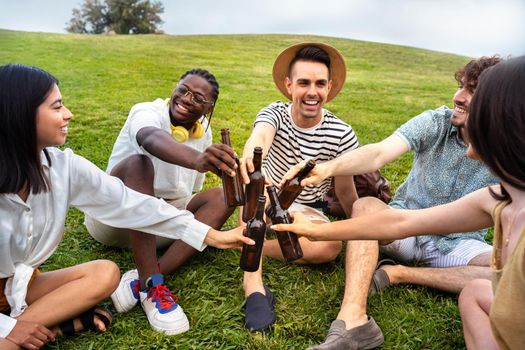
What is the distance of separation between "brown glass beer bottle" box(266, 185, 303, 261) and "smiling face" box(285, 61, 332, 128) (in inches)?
46.7

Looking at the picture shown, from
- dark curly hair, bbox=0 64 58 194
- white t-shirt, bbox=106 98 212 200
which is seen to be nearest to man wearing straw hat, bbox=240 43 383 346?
white t-shirt, bbox=106 98 212 200

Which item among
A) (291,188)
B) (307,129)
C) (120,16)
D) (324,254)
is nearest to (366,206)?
(324,254)

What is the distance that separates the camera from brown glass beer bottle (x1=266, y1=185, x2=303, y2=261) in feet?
12.0

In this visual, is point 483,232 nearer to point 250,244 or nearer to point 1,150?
point 250,244

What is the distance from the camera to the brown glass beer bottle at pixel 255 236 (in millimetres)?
3457

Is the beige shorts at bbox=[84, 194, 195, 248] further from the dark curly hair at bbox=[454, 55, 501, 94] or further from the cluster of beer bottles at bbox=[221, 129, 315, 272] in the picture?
the dark curly hair at bbox=[454, 55, 501, 94]

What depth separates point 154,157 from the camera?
4.49 m

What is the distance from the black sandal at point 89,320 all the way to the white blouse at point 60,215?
0.36 meters

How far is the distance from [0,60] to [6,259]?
18.5m

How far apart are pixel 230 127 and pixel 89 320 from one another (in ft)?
22.9

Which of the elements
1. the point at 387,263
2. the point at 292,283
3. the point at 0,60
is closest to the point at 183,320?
the point at 292,283

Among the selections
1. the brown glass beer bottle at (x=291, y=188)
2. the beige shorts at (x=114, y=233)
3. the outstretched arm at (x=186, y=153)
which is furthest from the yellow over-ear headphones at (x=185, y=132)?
the brown glass beer bottle at (x=291, y=188)

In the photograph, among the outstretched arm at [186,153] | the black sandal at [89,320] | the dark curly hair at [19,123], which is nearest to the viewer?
the dark curly hair at [19,123]

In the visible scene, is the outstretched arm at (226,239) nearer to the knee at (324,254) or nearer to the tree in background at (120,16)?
the knee at (324,254)
